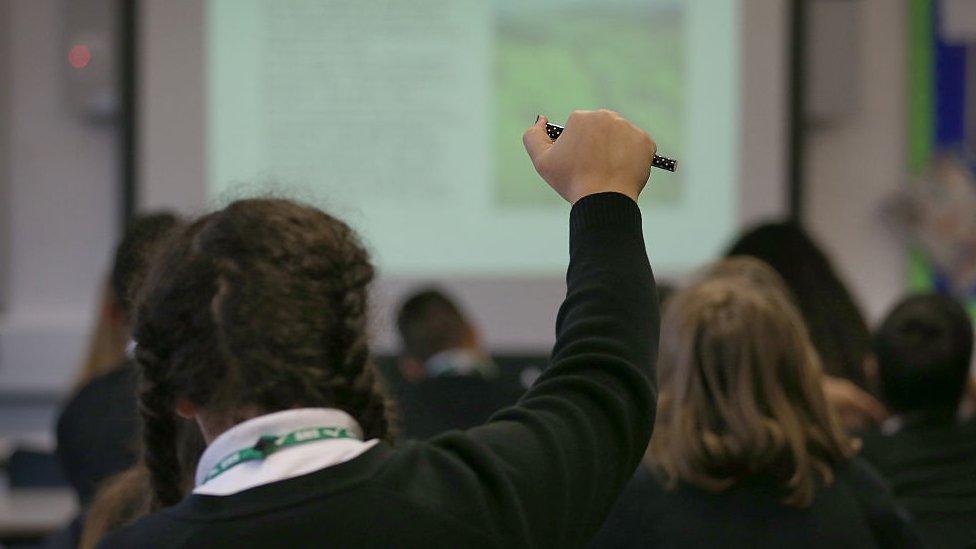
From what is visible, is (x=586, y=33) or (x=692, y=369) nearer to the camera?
(x=692, y=369)

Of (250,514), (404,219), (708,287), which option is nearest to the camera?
(250,514)

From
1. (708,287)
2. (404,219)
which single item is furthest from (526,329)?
(708,287)

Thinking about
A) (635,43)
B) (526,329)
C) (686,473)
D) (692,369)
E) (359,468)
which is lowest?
(526,329)

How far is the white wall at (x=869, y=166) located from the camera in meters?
4.64

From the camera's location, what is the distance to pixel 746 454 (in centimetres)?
178

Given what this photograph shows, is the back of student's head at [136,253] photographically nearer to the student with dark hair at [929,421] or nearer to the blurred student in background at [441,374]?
the blurred student in background at [441,374]

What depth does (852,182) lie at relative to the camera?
4664 mm

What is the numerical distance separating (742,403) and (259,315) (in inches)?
39.2

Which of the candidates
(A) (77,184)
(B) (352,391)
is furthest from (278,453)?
(A) (77,184)

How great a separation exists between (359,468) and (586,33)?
3723 mm

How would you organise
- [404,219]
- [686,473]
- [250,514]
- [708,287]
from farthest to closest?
[404,219], [708,287], [686,473], [250,514]

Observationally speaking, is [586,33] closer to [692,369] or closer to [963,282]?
[963,282]

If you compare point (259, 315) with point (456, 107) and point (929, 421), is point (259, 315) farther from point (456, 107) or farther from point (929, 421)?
point (456, 107)

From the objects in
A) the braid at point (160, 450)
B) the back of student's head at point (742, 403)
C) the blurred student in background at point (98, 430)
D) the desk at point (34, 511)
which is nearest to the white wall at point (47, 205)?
the desk at point (34, 511)
